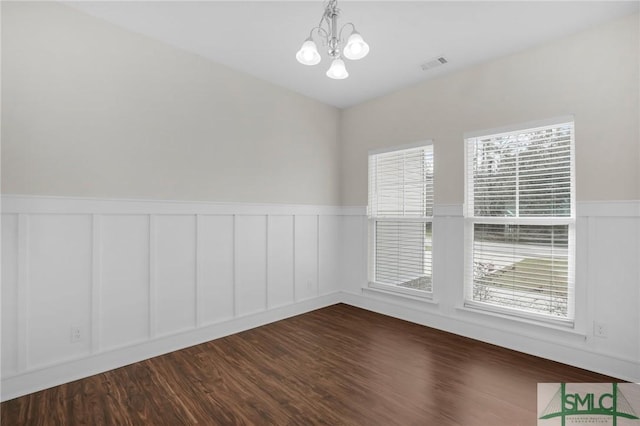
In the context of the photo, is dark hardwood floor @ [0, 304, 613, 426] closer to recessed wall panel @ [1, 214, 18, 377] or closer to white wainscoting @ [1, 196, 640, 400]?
white wainscoting @ [1, 196, 640, 400]

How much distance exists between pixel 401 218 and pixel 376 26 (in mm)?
2140

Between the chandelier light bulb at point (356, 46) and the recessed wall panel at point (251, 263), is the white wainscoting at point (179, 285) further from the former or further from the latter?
the chandelier light bulb at point (356, 46)

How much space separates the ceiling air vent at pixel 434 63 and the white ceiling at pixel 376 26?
0.16 feet

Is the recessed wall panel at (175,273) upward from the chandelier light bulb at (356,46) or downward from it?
downward

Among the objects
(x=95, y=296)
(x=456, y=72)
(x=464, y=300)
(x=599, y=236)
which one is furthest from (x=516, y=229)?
(x=95, y=296)

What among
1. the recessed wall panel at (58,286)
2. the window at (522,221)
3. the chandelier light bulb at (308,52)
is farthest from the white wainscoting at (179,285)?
the chandelier light bulb at (308,52)

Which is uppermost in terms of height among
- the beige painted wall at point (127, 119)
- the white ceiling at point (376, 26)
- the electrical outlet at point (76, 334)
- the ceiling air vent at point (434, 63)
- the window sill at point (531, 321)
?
the white ceiling at point (376, 26)

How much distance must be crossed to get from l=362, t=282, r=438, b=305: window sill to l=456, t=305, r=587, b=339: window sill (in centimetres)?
35

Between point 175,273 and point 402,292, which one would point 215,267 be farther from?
point 402,292

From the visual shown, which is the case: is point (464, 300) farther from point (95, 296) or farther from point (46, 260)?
point (46, 260)

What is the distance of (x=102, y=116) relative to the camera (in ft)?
8.11

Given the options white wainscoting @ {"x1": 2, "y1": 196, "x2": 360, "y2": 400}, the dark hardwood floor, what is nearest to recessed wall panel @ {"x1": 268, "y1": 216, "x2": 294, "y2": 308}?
white wainscoting @ {"x1": 2, "y1": 196, "x2": 360, "y2": 400}

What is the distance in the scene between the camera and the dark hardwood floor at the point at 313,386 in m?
1.90

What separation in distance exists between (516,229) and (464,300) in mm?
896
